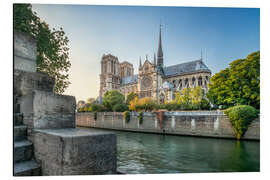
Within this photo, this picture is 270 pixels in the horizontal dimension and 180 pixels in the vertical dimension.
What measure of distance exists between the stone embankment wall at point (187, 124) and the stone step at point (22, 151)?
39.6 feet

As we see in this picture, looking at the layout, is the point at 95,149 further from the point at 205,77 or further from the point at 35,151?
the point at 205,77

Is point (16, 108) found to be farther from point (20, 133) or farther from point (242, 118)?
point (242, 118)

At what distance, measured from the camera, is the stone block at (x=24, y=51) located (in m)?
3.27

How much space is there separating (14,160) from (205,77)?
40739mm

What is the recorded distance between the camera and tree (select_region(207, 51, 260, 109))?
36.8 ft

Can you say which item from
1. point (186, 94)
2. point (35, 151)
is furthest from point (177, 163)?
point (186, 94)

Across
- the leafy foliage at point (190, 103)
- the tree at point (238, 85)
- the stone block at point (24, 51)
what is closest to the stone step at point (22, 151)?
the stone block at point (24, 51)

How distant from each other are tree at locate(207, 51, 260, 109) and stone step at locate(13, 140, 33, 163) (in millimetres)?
11633

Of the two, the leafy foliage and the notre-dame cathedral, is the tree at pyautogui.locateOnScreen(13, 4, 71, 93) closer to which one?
the leafy foliage

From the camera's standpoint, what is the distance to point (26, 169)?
7.36 feet

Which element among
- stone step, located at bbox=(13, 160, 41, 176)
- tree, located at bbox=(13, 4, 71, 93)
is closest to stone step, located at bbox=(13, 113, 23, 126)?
stone step, located at bbox=(13, 160, 41, 176)

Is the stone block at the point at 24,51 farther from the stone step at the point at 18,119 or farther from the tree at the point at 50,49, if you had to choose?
the tree at the point at 50,49

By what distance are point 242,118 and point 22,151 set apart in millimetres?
12286

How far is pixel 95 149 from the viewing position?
2271 mm
